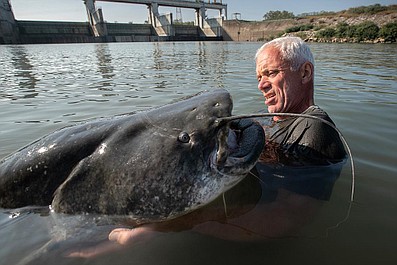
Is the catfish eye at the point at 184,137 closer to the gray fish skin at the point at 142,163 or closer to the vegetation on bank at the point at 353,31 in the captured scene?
the gray fish skin at the point at 142,163

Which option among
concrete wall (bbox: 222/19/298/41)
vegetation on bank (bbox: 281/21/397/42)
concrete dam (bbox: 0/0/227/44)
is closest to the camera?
vegetation on bank (bbox: 281/21/397/42)

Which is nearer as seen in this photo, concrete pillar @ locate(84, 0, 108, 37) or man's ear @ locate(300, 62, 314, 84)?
man's ear @ locate(300, 62, 314, 84)

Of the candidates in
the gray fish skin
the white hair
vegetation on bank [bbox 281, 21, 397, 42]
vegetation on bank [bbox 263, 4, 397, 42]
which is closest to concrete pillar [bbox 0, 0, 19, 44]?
vegetation on bank [bbox 263, 4, 397, 42]

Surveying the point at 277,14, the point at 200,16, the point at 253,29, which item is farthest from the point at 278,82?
the point at 277,14

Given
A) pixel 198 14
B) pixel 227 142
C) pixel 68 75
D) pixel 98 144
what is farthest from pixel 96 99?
pixel 198 14

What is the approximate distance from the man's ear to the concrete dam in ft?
172

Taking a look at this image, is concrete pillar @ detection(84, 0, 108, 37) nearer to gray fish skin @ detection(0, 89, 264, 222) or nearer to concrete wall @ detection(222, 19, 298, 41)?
concrete wall @ detection(222, 19, 298, 41)

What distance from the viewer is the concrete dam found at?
46.2m

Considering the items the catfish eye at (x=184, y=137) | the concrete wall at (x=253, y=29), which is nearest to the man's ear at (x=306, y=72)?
the catfish eye at (x=184, y=137)

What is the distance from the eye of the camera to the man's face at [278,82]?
2.74 m

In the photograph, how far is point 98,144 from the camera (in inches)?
81.5

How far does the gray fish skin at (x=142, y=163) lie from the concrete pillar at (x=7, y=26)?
5205 cm

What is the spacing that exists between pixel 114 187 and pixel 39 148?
25.3 inches

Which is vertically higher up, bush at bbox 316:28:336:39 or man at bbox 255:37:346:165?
man at bbox 255:37:346:165
